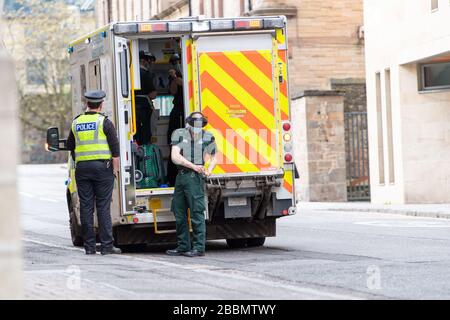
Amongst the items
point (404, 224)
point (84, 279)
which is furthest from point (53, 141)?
point (404, 224)

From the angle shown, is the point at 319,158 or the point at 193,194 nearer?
the point at 193,194

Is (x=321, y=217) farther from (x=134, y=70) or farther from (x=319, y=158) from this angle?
(x=134, y=70)

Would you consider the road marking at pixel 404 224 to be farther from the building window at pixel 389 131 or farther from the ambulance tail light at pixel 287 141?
the building window at pixel 389 131

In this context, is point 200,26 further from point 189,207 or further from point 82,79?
point 82,79

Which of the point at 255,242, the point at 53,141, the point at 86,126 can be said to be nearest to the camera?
the point at 86,126

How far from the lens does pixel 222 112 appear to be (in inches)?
627

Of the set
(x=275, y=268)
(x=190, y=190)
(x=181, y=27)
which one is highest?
(x=181, y=27)

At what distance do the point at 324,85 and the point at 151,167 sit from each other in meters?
23.3

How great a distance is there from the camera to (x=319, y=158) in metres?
33.6

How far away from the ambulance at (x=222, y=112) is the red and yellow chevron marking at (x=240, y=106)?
0.04 feet

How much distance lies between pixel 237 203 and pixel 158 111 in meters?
2.04

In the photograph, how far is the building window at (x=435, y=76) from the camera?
1178 inches

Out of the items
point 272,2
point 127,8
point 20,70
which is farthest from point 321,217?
point 20,70

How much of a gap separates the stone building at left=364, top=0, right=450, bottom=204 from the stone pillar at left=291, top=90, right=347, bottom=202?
6.85ft
